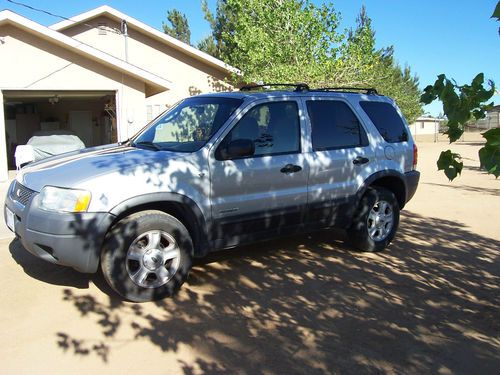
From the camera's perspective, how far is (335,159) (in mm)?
5645

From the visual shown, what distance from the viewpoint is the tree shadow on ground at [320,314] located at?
11.8 ft

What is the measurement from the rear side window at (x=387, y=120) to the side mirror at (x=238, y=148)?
204 centimetres

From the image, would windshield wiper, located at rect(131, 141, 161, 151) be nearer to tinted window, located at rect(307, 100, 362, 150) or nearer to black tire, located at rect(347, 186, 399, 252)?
tinted window, located at rect(307, 100, 362, 150)

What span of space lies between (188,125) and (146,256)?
63.5 inches

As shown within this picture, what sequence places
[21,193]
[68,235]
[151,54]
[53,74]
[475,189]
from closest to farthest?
[68,235], [21,193], [475,189], [53,74], [151,54]

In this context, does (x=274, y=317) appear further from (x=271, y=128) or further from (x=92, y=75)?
(x=92, y=75)

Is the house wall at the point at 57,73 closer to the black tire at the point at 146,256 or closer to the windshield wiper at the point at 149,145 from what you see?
the windshield wiper at the point at 149,145

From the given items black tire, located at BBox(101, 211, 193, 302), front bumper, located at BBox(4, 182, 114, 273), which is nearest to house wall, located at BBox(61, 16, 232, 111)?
black tire, located at BBox(101, 211, 193, 302)

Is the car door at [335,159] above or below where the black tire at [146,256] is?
above

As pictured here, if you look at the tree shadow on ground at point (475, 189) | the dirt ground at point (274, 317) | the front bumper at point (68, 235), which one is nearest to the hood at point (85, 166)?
the front bumper at point (68, 235)

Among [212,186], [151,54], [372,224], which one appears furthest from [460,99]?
[151,54]

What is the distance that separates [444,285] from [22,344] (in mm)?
4017

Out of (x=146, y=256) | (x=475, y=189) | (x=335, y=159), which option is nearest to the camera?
(x=146, y=256)

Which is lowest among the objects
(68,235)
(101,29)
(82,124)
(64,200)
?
(68,235)
